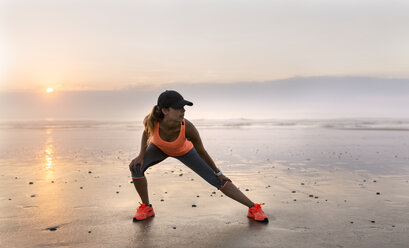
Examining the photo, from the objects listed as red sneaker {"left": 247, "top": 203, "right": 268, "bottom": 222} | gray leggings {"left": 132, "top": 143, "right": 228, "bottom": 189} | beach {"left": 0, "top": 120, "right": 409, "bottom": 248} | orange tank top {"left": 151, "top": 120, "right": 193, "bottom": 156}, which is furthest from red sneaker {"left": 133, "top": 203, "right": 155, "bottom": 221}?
red sneaker {"left": 247, "top": 203, "right": 268, "bottom": 222}

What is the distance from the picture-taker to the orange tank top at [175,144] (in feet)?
19.1

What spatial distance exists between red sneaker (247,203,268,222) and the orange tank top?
56.8 inches

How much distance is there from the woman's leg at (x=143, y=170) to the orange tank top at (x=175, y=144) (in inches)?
5.8

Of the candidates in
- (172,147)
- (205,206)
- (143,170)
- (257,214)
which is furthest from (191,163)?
(257,214)

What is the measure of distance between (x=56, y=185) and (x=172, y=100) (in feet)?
14.6

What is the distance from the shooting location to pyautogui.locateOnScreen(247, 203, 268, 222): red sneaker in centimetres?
553

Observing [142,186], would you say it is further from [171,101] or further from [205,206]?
[171,101]

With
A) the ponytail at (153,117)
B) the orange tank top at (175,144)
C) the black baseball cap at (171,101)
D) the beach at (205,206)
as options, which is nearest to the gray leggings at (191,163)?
the orange tank top at (175,144)

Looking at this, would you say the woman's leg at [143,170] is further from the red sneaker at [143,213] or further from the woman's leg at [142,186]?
the red sneaker at [143,213]

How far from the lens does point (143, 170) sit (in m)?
6.10

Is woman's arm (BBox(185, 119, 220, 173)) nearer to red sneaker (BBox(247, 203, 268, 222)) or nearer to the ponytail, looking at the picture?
the ponytail

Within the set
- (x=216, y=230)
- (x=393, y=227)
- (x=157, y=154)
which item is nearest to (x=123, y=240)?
(x=216, y=230)

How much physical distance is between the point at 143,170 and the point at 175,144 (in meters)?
0.78

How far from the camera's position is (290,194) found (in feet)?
24.3
